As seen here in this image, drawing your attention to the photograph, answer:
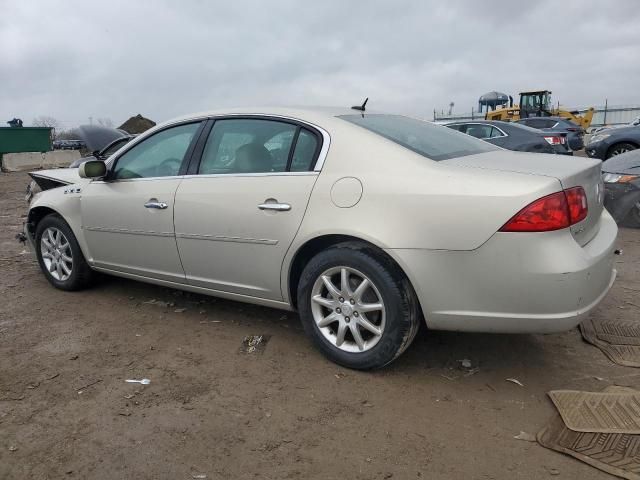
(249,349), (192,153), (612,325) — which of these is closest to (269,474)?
(249,349)

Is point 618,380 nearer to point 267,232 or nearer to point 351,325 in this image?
point 351,325

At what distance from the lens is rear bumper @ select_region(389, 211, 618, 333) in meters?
2.61

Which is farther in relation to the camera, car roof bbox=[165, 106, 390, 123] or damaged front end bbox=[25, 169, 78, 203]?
damaged front end bbox=[25, 169, 78, 203]

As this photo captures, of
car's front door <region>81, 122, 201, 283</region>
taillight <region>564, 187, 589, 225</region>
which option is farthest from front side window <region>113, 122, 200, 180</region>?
taillight <region>564, 187, 589, 225</region>

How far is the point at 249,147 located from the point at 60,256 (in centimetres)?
232

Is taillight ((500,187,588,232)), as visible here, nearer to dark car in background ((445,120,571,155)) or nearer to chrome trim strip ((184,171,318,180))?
chrome trim strip ((184,171,318,180))

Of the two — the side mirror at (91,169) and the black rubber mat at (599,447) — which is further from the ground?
the side mirror at (91,169)

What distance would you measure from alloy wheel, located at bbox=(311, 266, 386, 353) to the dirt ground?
0.72 feet

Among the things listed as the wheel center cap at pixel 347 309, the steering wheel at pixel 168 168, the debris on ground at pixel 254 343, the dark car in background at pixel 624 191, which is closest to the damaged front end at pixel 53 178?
the steering wheel at pixel 168 168

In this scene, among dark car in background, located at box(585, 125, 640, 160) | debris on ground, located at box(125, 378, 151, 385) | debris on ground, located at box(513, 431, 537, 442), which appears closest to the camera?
debris on ground, located at box(513, 431, 537, 442)

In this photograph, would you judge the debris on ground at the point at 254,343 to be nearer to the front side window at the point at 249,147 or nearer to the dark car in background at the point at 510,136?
the front side window at the point at 249,147

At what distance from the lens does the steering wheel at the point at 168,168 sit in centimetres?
392

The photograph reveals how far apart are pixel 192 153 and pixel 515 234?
2.31 meters

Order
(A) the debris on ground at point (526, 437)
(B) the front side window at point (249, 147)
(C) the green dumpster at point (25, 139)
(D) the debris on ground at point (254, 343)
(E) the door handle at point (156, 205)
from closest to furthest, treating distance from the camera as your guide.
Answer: (A) the debris on ground at point (526, 437) → (B) the front side window at point (249, 147) → (D) the debris on ground at point (254, 343) → (E) the door handle at point (156, 205) → (C) the green dumpster at point (25, 139)
